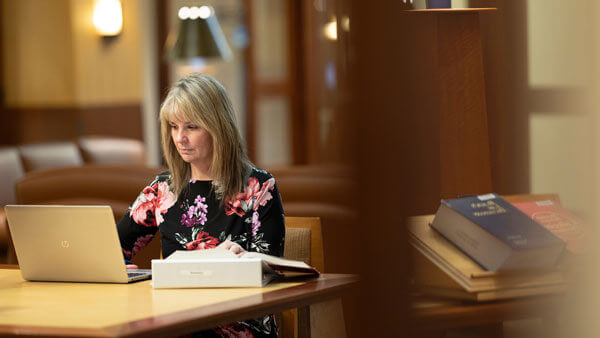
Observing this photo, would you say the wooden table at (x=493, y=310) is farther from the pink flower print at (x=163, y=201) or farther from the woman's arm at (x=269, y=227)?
the pink flower print at (x=163, y=201)

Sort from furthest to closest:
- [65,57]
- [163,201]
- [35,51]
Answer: [65,57] → [35,51] → [163,201]

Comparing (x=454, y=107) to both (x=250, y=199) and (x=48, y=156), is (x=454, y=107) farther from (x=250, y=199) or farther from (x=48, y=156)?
(x=48, y=156)

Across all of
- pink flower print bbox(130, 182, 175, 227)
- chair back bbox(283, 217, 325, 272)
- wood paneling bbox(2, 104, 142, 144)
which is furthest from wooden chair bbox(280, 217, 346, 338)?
wood paneling bbox(2, 104, 142, 144)

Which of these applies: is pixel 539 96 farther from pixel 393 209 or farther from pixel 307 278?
pixel 307 278

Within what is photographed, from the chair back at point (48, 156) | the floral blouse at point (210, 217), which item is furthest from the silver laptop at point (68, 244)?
the chair back at point (48, 156)

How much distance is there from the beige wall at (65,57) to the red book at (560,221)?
728cm

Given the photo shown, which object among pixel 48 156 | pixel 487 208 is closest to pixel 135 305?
pixel 487 208

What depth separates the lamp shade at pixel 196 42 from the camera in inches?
220

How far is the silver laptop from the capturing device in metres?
1.68

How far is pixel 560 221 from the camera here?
0.60m

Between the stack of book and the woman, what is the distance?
1398mm

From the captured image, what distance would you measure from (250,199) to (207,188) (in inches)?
4.7

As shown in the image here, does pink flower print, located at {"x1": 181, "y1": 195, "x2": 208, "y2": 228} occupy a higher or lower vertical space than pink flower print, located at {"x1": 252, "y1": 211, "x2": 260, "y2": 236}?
higher

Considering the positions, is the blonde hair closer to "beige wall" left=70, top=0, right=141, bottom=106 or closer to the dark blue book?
the dark blue book
